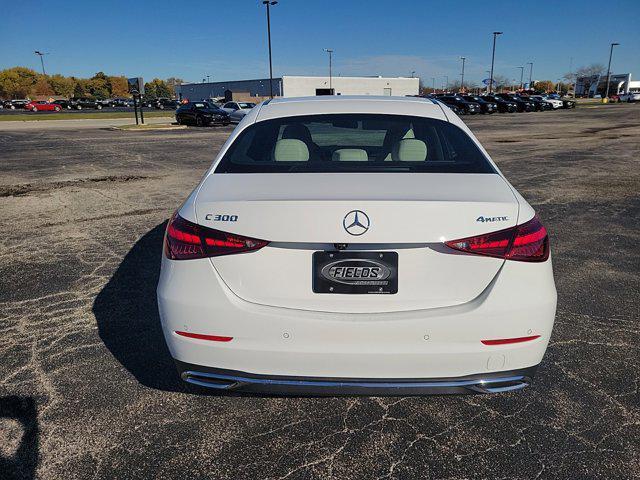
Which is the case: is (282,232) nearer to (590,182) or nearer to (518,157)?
(590,182)

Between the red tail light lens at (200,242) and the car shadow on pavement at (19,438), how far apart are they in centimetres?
119

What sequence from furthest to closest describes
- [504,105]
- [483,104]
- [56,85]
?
[56,85] → [504,105] → [483,104]

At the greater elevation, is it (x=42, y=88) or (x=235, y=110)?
(x=42, y=88)

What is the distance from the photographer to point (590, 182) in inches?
392

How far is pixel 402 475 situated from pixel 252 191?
1471 millimetres

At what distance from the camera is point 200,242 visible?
7.14 ft

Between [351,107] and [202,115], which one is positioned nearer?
[351,107]

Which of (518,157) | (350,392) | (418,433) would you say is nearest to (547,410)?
(418,433)

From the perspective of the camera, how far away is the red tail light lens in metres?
2.11

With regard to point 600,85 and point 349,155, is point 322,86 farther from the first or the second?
point 349,155

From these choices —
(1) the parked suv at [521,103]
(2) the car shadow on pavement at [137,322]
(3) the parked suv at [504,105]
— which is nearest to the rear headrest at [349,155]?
(2) the car shadow on pavement at [137,322]

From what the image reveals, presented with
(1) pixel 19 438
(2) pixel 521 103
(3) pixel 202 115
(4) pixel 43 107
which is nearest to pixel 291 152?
(1) pixel 19 438

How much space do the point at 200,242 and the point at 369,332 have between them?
83cm

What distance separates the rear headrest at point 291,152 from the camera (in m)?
2.98
